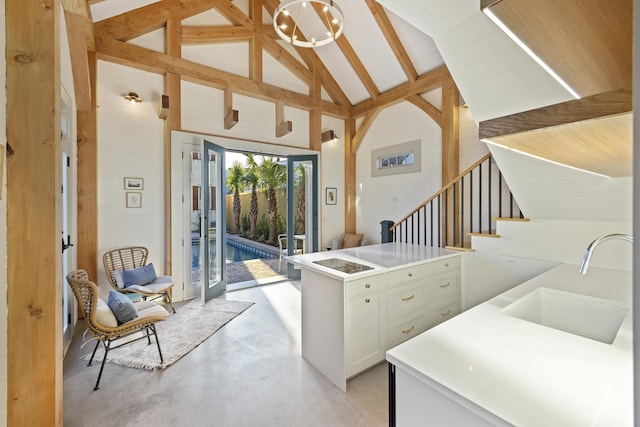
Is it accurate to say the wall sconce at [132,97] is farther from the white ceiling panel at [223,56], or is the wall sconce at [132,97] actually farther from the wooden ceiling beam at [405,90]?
the wooden ceiling beam at [405,90]

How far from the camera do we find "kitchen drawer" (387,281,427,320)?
2453 mm

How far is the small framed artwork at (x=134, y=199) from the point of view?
13.0ft

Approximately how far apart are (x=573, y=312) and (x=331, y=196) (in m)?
4.68

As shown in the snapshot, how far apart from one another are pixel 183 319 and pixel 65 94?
2.66 meters

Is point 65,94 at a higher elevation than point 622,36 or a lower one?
higher

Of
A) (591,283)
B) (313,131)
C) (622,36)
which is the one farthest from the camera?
(313,131)

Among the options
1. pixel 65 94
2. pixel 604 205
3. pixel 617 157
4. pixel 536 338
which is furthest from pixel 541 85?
pixel 65 94

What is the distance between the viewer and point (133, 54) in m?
3.94

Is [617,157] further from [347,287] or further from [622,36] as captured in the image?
[347,287]

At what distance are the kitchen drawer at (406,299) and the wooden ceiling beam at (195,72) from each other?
4091 millimetres

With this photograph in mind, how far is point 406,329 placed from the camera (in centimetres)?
258

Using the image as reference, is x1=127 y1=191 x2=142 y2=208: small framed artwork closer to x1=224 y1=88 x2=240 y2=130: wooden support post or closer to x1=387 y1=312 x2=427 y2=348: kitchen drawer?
x1=224 y1=88 x2=240 y2=130: wooden support post

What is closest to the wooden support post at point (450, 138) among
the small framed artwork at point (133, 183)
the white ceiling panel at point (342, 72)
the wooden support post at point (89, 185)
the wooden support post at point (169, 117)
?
the white ceiling panel at point (342, 72)

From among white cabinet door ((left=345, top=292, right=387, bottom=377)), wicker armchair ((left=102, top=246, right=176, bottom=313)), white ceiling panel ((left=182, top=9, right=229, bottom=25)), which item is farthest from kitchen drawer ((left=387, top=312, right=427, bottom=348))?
white ceiling panel ((left=182, top=9, right=229, bottom=25))
